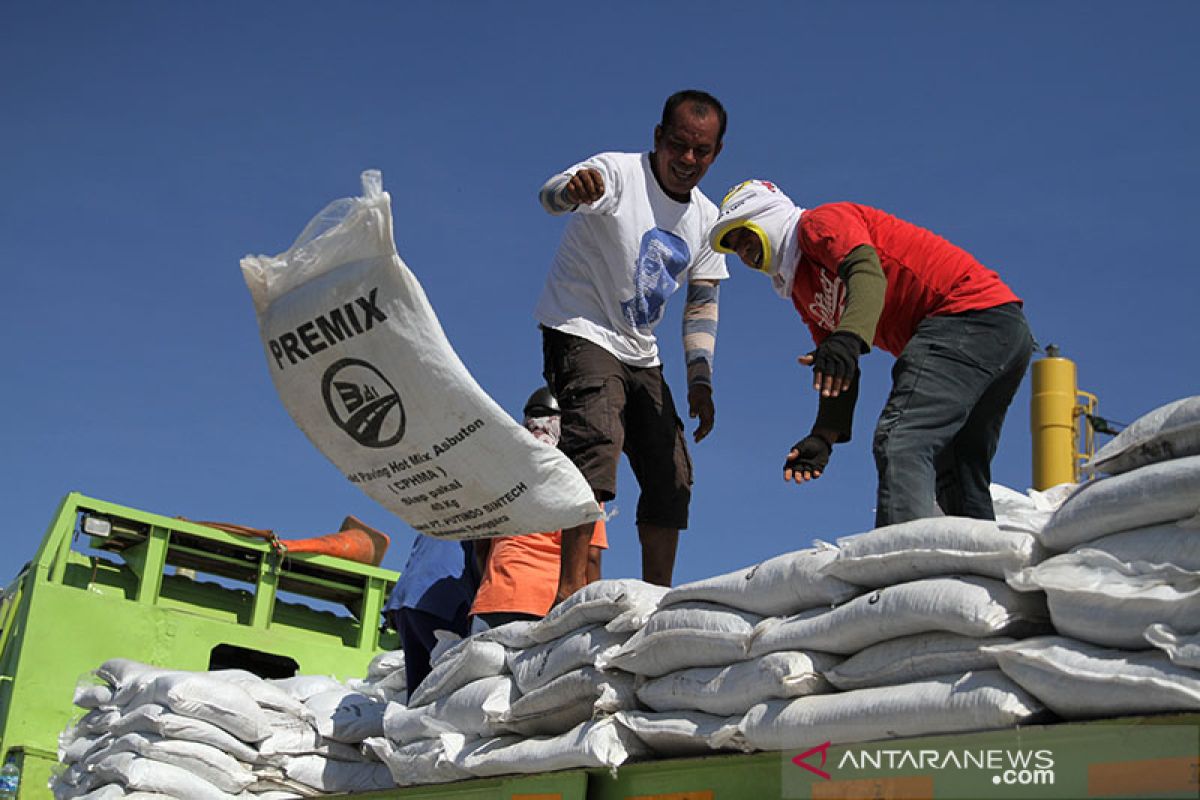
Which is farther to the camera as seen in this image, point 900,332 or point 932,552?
point 900,332

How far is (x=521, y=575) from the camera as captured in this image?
13.2 ft

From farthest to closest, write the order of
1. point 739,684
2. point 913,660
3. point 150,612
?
1. point 150,612
2. point 739,684
3. point 913,660

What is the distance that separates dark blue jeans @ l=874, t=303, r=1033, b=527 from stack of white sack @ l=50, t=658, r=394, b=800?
1.96 m

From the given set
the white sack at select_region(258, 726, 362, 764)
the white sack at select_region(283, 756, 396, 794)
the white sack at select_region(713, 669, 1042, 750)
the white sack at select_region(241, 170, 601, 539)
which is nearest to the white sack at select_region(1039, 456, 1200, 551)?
the white sack at select_region(713, 669, 1042, 750)

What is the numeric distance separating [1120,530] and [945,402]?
3.02ft

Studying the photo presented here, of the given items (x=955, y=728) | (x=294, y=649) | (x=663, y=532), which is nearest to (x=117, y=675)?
(x=294, y=649)

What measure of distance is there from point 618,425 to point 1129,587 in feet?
6.26

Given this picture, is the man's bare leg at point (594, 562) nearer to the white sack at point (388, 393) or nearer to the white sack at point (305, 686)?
the white sack at point (388, 393)

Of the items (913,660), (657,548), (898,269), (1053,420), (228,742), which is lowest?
(913,660)

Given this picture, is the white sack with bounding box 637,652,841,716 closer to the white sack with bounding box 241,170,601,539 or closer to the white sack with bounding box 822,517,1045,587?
the white sack with bounding box 822,517,1045,587

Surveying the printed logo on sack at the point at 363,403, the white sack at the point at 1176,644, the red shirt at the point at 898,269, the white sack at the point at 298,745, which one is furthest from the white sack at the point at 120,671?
the white sack at the point at 1176,644

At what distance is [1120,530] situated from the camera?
2.20 m

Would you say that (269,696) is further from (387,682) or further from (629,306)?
(629,306)

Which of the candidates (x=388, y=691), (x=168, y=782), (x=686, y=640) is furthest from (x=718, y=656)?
(x=168, y=782)
